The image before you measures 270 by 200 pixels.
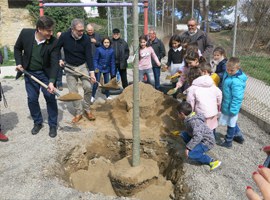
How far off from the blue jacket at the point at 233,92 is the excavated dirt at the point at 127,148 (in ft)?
3.10

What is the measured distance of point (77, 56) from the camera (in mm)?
4879

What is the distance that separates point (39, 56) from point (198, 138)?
261 cm

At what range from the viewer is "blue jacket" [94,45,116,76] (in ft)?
21.0

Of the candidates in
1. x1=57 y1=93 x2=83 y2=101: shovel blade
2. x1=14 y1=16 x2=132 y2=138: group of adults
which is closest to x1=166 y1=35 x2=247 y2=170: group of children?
x1=57 y1=93 x2=83 y2=101: shovel blade

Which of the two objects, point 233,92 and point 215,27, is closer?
point 233,92

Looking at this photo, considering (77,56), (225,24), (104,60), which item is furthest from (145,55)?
(225,24)

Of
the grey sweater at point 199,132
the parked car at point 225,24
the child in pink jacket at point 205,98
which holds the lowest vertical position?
the grey sweater at point 199,132

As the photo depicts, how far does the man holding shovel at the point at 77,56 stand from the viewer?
4.66 meters

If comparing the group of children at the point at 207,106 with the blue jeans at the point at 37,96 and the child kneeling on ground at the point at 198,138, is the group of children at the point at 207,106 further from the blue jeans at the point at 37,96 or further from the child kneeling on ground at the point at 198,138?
the blue jeans at the point at 37,96

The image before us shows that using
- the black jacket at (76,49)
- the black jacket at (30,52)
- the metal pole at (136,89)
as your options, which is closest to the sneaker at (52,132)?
the black jacket at (30,52)

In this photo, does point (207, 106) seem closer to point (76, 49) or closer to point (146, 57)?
point (76, 49)

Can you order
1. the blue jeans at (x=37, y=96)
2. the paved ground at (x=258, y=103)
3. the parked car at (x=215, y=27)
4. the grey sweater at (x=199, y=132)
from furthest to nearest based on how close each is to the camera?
the parked car at (x=215, y=27)
the paved ground at (x=258, y=103)
the blue jeans at (x=37, y=96)
the grey sweater at (x=199, y=132)

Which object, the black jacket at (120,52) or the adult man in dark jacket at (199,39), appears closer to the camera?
the adult man in dark jacket at (199,39)

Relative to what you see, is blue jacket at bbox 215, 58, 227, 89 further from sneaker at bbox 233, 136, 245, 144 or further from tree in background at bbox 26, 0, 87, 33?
tree in background at bbox 26, 0, 87, 33
